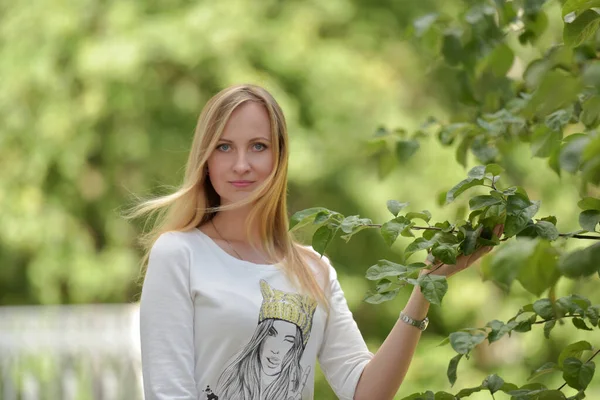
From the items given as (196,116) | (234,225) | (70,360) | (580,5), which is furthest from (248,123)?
(196,116)

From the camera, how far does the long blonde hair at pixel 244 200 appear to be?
151cm

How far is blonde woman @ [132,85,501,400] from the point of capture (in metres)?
1.41

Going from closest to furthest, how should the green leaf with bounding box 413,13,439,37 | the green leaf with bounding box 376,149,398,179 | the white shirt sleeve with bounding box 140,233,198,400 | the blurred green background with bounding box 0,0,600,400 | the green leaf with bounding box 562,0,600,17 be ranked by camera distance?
the green leaf with bounding box 562,0,600,17 < the white shirt sleeve with bounding box 140,233,198,400 < the green leaf with bounding box 413,13,439,37 < the green leaf with bounding box 376,149,398,179 < the blurred green background with bounding box 0,0,600,400

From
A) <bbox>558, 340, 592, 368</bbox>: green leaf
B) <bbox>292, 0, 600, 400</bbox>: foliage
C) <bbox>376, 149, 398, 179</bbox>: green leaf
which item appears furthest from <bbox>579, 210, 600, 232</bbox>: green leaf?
<bbox>376, 149, 398, 179</bbox>: green leaf

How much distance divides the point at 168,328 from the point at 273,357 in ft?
0.54

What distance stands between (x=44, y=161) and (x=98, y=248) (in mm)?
714

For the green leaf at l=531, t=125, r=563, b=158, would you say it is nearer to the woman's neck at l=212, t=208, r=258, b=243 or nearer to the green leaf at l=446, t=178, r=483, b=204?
the green leaf at l=446, t=178, r=483, b=204

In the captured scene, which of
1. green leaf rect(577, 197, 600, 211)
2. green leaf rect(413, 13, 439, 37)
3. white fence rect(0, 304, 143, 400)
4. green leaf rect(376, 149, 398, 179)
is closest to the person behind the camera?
green leaf rect(577, 197, 600, 211)

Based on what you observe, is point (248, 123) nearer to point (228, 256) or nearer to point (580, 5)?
point (228, 256)

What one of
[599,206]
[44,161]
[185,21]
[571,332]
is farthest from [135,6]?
[599,206]

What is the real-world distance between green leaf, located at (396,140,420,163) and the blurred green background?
284 cm

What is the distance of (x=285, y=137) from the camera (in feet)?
5.10

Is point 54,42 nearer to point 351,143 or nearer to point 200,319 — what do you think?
point 351,143

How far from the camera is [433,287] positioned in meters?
1.09
